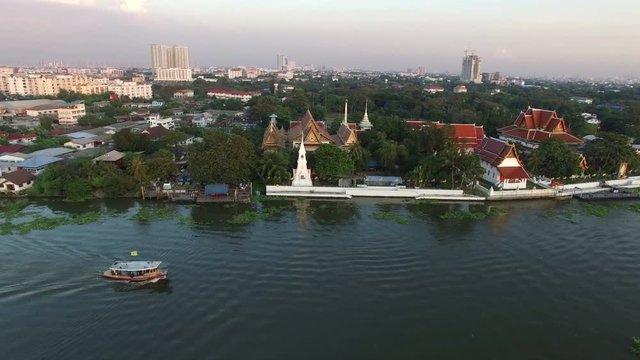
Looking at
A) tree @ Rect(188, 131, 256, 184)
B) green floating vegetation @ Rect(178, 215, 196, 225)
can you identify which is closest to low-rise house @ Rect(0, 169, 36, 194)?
tree @ Rect(188, 131, 256, 184)

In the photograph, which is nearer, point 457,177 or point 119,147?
point 457,177

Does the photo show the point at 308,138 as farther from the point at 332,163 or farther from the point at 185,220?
the point at 185,220

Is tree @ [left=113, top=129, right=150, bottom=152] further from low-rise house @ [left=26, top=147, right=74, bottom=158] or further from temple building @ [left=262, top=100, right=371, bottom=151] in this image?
temple building @ [left=262, top=100, right=371, bottom=151]

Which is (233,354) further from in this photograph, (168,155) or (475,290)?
(168,155)

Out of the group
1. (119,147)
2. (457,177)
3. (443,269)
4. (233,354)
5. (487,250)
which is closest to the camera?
(233,354)

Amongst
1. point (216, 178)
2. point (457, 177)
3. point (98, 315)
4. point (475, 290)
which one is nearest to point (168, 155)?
Result: point (216, 178)

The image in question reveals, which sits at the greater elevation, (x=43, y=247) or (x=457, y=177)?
(x=457, y=177)
